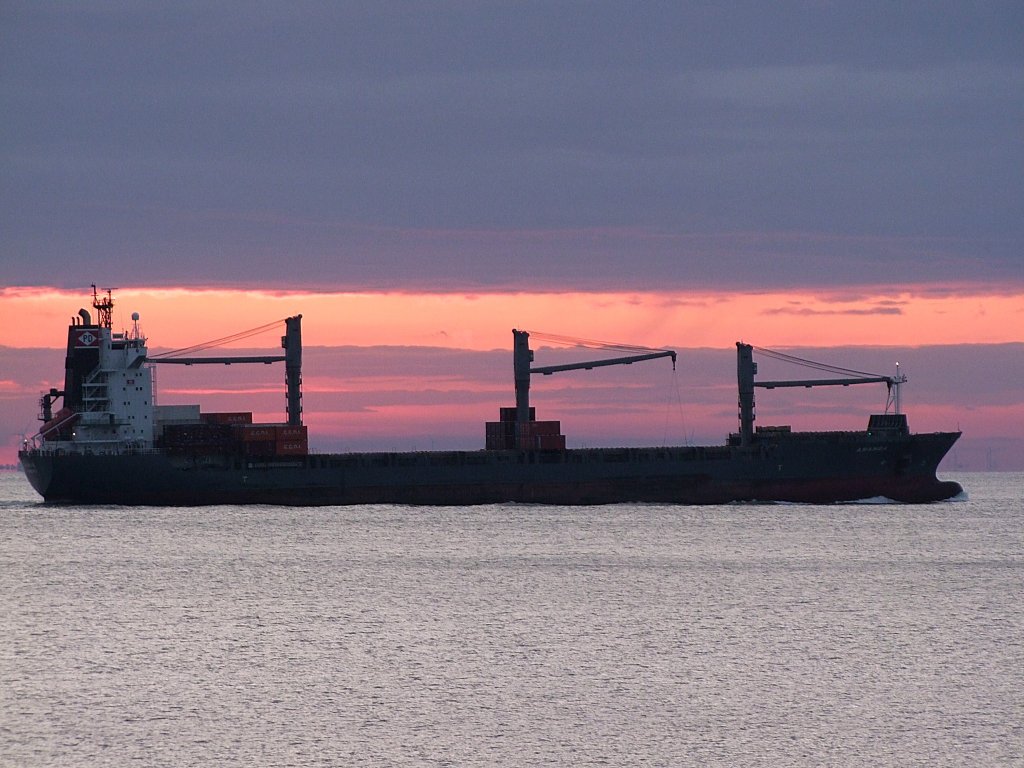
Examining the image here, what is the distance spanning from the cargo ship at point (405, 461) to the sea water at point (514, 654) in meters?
13.2

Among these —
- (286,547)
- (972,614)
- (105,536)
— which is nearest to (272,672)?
(972,614)

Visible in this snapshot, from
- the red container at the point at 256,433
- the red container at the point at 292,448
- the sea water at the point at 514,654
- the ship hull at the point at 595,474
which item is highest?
the red container at the point at 256,433

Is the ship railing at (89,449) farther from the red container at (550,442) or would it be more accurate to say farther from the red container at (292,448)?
the red container at (550,442)

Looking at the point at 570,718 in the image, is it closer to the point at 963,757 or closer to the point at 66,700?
the point at 963,757

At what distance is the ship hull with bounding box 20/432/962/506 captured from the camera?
82875mm

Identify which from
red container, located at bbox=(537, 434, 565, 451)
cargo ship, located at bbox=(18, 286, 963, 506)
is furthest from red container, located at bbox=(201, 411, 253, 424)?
red container, located at bbox=(537, 434, 565, 451)

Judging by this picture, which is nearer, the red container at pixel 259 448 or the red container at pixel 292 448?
the red container at pixel 259 448

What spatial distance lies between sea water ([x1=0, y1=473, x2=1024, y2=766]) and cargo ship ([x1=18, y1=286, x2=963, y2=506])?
1316 cm

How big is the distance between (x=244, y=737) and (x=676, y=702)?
9.36 metres

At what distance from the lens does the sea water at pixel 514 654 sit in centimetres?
2708

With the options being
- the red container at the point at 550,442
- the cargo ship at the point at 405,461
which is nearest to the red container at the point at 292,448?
the cargo ship at the point at 405,461

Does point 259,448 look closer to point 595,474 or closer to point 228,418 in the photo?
point 228,418

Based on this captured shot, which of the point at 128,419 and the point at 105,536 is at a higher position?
the point at 128,419

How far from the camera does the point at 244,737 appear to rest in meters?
27.8
